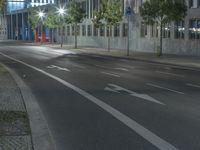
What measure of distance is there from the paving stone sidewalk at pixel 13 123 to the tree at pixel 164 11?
27643 mm

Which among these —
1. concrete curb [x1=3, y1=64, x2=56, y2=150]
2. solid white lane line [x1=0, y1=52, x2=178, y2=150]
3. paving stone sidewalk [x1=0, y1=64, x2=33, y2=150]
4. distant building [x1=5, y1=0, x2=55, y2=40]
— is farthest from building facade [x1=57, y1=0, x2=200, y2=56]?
distant building [x1=5, y1=0, x2=55, y2=40]

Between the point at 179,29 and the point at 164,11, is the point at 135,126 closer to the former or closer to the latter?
the point at 164,11

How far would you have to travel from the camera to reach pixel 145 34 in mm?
52875

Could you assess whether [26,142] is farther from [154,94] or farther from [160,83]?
[160,83]

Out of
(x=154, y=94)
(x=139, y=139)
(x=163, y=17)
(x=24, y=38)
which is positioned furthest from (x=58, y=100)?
(x=24, y=38)

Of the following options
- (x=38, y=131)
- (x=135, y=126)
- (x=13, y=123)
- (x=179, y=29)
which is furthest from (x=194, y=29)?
(x=38, y=131)

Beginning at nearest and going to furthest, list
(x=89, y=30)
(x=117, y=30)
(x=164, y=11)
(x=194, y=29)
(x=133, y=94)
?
(x=133, y=94) < (x=164, y=11) < (x=194, y=29) < (x=117, y=30) < (x=89, y=30)

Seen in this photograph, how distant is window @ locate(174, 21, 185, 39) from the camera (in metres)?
45.0

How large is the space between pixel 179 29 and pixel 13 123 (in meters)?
37.7

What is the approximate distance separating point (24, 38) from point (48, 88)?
112 meters

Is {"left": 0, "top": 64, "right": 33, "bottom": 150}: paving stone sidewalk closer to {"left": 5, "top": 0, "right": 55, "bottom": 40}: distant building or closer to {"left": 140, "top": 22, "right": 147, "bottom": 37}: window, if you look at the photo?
{"left": 140, "top": 22, "right": 147, "bottom": 37}: window

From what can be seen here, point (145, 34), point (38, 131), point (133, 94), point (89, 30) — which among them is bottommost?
point (133, 94)

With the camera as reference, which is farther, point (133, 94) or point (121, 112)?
point (133, 94)

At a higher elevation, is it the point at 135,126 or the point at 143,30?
the point at 143,30
